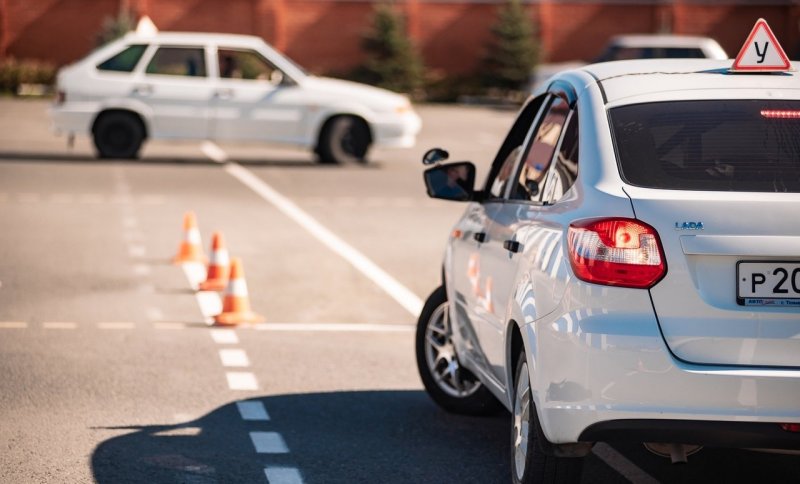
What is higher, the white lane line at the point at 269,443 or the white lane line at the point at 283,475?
the white lane line at the point at 283,475

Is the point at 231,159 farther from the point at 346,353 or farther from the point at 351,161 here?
the point at 346,353

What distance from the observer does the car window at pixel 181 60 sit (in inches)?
933

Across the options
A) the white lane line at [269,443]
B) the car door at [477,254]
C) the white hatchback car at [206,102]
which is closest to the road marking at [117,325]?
the white lane line at [269,443]

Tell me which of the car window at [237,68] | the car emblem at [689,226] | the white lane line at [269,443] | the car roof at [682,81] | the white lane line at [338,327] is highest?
the car roof at [682,81]

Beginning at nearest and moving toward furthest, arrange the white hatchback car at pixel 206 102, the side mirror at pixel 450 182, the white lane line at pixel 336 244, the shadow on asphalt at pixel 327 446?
1. the shadow on asphalt at pixel 327 446
2. the side mirror at pixel 450 182
3. the white lane line at pixel 336 244
4. the white hatchback car at pixel 206 102

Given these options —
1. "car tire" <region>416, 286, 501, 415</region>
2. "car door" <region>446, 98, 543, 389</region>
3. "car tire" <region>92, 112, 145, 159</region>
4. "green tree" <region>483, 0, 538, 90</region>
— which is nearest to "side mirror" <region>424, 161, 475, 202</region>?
"car door" <region>446, 98, 543, 389</region>

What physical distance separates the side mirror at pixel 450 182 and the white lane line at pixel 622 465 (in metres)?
1.27

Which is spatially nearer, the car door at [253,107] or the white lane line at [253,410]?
the white lane line at [253,410]

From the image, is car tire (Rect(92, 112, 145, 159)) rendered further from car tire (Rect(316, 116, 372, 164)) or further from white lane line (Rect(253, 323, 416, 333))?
white lane line (Rect(253, 323, 416, 333))

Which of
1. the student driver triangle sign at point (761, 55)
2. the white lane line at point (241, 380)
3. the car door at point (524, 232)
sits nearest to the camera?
the car door at point (524, 232)

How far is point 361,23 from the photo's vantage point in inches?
2120

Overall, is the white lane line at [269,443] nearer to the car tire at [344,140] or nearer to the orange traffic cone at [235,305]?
the orange traffic cone at [235,305]

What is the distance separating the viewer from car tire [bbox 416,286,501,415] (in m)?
7.87

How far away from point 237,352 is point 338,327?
1.24 metres
